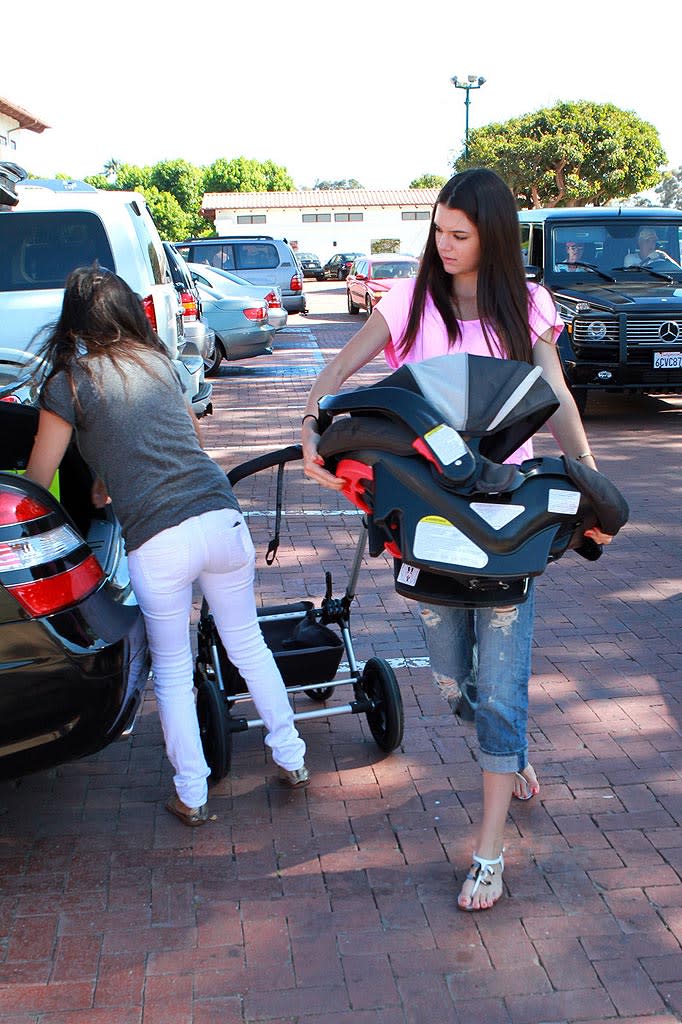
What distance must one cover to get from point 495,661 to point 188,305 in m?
10.5

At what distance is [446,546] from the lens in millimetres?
2727

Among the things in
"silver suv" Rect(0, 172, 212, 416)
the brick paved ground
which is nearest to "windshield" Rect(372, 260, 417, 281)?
"silver suv" Rect(0, 172, 212, 416)

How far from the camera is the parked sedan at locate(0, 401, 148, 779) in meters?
3.05

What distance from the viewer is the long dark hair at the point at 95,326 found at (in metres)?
3.39

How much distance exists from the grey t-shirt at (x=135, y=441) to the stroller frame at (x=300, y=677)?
37 cm

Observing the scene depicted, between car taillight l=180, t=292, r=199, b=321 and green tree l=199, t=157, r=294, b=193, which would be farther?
green tree l=199, t=157, r=294, b=193

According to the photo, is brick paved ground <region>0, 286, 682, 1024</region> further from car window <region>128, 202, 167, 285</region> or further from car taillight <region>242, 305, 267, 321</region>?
car taillight <region>242, 305, 267, 321</region>

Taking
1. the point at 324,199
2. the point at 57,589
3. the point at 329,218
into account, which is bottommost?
the point at 329,218

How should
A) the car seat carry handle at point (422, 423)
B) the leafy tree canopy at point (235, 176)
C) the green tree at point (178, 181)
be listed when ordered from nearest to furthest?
the car seat carry handle at point (422, 423) < the green tree at point (178, 181) < the leafy tree canopy at point (235, 176)

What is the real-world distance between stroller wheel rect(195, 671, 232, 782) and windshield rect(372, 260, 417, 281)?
22.6 m

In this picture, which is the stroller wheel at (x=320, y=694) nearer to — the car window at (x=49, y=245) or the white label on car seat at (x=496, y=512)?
Answer: the white label on car seat at (x=496, y=512)

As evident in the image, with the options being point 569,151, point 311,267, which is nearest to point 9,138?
point 311,267

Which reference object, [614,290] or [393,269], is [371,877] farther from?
[393,269]

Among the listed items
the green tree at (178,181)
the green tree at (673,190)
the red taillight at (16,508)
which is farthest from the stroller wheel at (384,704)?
the green tree at (673,190)
